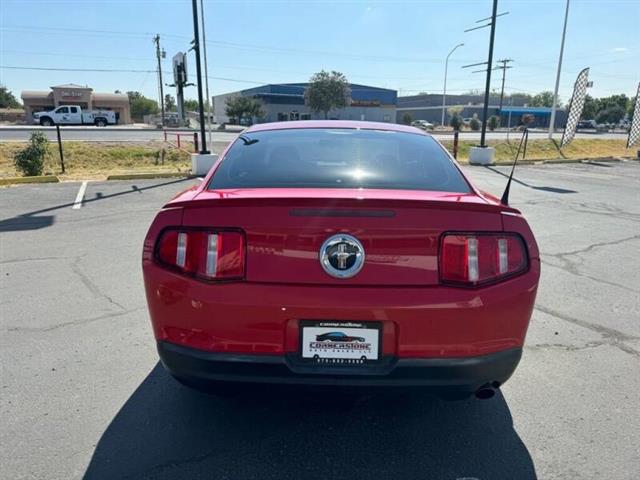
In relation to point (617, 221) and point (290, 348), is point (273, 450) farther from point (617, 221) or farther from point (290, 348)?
point (617, 221)

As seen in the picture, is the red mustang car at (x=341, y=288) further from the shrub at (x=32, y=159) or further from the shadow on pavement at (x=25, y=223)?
the shrub at (x=32, y=159)

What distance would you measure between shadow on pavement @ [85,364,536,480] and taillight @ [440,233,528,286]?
2.05 feet

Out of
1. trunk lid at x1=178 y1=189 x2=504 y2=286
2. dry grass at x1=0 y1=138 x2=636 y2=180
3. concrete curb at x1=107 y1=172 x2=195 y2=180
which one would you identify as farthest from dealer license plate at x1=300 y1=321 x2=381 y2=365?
dry grass at x1=0 y1=138 x2=636 y2=180

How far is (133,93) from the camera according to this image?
9806cm

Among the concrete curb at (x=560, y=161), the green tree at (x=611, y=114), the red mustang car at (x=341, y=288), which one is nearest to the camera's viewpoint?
the red mustang car at (x=341, y=288)

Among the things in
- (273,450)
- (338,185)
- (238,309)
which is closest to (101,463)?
(273,450)

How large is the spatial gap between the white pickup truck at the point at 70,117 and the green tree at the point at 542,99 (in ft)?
405

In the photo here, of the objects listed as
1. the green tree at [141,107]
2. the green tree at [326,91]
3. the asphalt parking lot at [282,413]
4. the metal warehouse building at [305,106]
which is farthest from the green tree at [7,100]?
the asphalt parking lot at [282,413]

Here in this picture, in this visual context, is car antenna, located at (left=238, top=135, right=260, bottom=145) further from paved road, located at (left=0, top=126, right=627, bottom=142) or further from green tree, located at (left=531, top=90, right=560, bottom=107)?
green tree, located at (left=531, top=90, right=560, bottom=107)

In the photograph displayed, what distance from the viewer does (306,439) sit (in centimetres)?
242

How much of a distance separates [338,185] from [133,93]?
108 m

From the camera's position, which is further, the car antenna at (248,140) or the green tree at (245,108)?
the green tree at (245,108)

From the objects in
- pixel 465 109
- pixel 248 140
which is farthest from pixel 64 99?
pixel 465 109

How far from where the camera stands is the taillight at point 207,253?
205 centimetres
